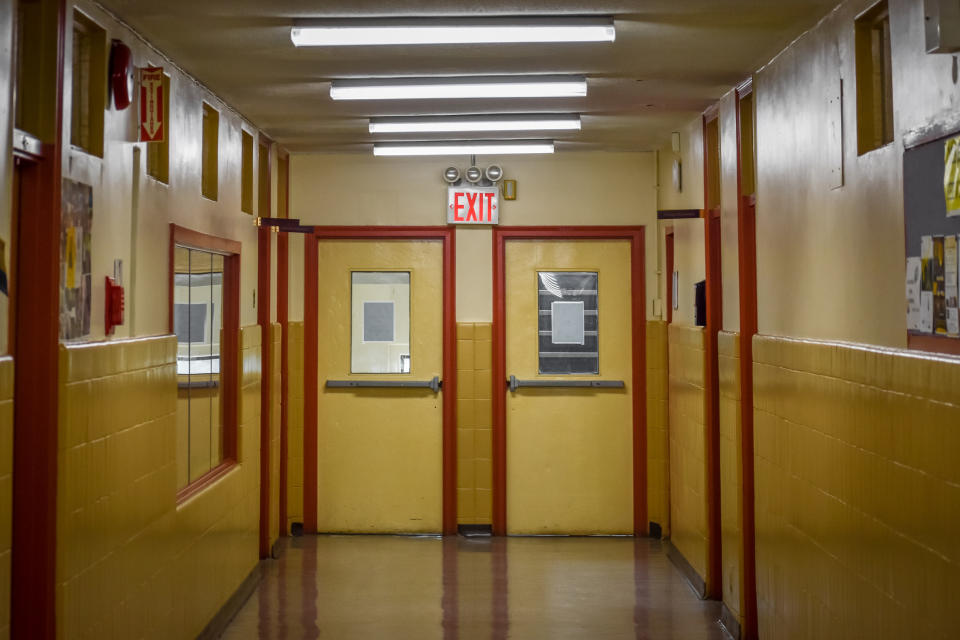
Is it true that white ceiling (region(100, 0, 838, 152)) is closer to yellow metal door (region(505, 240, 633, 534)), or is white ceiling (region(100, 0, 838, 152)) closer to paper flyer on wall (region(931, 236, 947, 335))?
paper flyer on wall (region(931, 236, 947, 335))

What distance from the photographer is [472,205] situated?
757 centimetres

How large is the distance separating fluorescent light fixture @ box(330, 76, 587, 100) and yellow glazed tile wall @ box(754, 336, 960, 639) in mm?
1656

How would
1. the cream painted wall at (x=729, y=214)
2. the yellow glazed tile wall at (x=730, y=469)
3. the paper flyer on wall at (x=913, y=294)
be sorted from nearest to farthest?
the paper flyer on wall at (x=913, y=294) < the yellow glazed tile wall at (x=730, y=469) < the cream painted wall at (x=729, y=214)

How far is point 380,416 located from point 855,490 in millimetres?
4602

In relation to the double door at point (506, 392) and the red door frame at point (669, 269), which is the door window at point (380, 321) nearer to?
the double door at point (506, 392)

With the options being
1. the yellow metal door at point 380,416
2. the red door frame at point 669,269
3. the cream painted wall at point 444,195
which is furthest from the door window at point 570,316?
the yellow metal door at point 380,416

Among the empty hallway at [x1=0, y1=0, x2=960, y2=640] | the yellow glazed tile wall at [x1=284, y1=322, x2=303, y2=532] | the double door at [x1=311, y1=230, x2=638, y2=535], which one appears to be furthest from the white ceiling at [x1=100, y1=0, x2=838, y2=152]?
the yellow glazed tile wall at [x1=284, y1=322, x2=303, y2=532]

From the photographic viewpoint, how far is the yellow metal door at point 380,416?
25.2 ft

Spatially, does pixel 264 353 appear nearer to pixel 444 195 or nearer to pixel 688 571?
pixel 444 195

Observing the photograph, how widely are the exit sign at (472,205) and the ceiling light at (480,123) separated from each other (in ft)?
4.35

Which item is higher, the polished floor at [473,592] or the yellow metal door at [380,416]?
the yellow metal door at [380,416]

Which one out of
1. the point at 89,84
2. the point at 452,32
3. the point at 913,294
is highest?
the point at 452,32

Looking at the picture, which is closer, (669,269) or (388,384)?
(669,269)

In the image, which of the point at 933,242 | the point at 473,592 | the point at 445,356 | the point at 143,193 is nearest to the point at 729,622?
the point at 473,592
